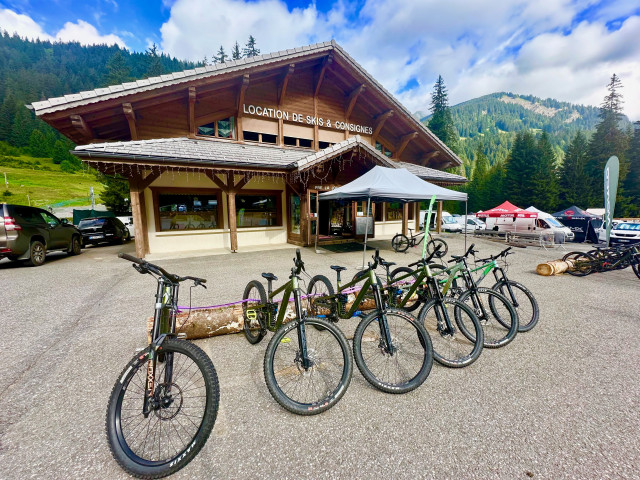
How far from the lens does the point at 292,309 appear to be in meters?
3.70

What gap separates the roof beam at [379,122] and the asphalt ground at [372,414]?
12823mm

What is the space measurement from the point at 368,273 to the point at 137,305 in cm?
431

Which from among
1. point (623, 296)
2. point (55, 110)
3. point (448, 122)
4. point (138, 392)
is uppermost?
point (448, 122)

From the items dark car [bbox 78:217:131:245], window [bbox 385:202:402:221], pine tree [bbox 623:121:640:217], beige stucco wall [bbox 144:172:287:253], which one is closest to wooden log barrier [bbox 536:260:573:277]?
window [bbox 385:202:402:221]

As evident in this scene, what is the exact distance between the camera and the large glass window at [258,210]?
37.3ft

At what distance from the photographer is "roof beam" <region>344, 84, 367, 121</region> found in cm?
1311

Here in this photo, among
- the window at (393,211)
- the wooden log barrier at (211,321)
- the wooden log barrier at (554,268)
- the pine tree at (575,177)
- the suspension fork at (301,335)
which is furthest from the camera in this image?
the pine tree at (575,177)

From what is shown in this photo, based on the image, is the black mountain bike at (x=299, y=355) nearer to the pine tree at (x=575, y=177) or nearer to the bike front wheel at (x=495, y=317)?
the bike front wheel at (x=495, y=317)

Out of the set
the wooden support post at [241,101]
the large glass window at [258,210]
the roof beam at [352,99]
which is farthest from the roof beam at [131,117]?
the roof beam at [352,99]

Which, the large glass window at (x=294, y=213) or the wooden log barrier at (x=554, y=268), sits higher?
the large glass window at (x=294, y=213)

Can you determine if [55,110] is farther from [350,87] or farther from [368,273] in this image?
[350,87]

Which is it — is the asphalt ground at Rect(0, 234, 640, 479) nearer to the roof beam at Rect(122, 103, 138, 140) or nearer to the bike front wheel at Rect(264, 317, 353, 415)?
the bike front wheel at Rect(264, 317, 353, 415)

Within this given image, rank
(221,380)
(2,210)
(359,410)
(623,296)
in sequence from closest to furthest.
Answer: (359,410) < (221,380) < (623,296) < (2,210)

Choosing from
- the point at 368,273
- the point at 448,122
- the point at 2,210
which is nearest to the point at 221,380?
the point at 368,273
